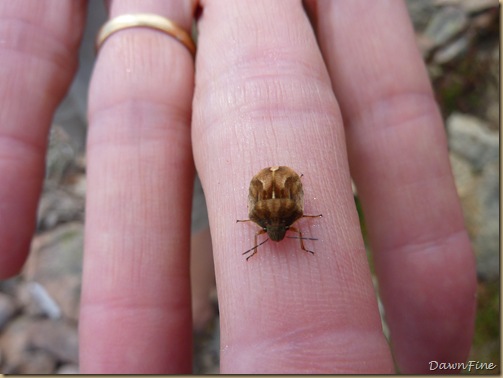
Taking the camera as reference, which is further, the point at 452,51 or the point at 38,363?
the point at 452,51

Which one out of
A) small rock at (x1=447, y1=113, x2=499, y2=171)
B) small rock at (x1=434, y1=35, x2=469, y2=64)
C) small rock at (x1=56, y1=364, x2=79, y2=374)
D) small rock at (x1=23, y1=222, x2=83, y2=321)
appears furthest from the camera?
small rock at (x1=434, y1=35, x2=469, y2=64)

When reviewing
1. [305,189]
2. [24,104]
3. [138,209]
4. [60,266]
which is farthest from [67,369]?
[305,189]

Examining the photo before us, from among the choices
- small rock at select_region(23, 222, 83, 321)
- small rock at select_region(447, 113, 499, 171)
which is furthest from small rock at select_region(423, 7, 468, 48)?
small rock at select_region(23, 222, 83, 321)

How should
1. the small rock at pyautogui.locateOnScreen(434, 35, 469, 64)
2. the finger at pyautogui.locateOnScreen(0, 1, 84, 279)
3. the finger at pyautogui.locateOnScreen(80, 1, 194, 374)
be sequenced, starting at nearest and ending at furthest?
the finger at pyautogui.locateOnScreen(80, 1, 194, 374), the finger at pyautogui.locateOnScreen(0, 1, 84, 279), the small rock at pyautogui.locateOnScreen(434, 35, 469, 64)

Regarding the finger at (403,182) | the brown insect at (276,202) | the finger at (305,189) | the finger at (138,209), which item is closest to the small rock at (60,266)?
the finger at (138,209)

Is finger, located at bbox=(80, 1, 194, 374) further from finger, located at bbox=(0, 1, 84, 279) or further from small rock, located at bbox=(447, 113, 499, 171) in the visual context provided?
small rock, located at bbox=(447, 113, 499, 171)

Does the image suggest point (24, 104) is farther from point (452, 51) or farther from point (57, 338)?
point (452, 51)
